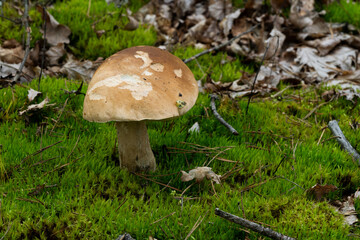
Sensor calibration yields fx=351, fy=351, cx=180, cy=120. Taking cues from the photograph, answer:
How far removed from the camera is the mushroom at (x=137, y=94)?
2385mm

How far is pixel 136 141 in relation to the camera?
117 inches

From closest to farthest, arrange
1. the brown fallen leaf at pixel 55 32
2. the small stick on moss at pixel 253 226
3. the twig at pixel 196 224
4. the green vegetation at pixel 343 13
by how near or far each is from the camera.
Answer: the small stick on moss at pixel 253 226 → the twig at pixel 196 224 → the brown fallen leaf at pixel 55 32 → the green vegetation at pixel 343 13

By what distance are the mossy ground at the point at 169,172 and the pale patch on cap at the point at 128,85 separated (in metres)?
0.78

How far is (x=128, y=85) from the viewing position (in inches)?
97.4

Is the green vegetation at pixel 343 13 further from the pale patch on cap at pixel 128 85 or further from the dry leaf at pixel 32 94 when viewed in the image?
the dry leaf at pixel 32 94

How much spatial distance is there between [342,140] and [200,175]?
159cm

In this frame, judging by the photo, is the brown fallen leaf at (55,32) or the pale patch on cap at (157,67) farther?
the brown fallen leaf at (55,32)

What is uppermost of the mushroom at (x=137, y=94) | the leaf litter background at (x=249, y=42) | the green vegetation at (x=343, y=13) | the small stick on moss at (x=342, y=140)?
the mushroom at (x=137, y=94)

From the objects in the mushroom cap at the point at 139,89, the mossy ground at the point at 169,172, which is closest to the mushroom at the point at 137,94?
the mushroom cap at the point at 139,89

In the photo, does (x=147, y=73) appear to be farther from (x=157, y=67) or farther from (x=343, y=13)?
(x=343, y=13)

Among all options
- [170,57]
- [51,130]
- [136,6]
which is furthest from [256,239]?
[136,6]

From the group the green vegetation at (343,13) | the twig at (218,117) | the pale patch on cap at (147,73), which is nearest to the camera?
→ the pale patch on cap at (147,73)

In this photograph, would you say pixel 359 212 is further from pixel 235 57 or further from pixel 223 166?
pixel 235 57

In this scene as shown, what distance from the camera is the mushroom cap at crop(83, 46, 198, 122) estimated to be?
238cm
